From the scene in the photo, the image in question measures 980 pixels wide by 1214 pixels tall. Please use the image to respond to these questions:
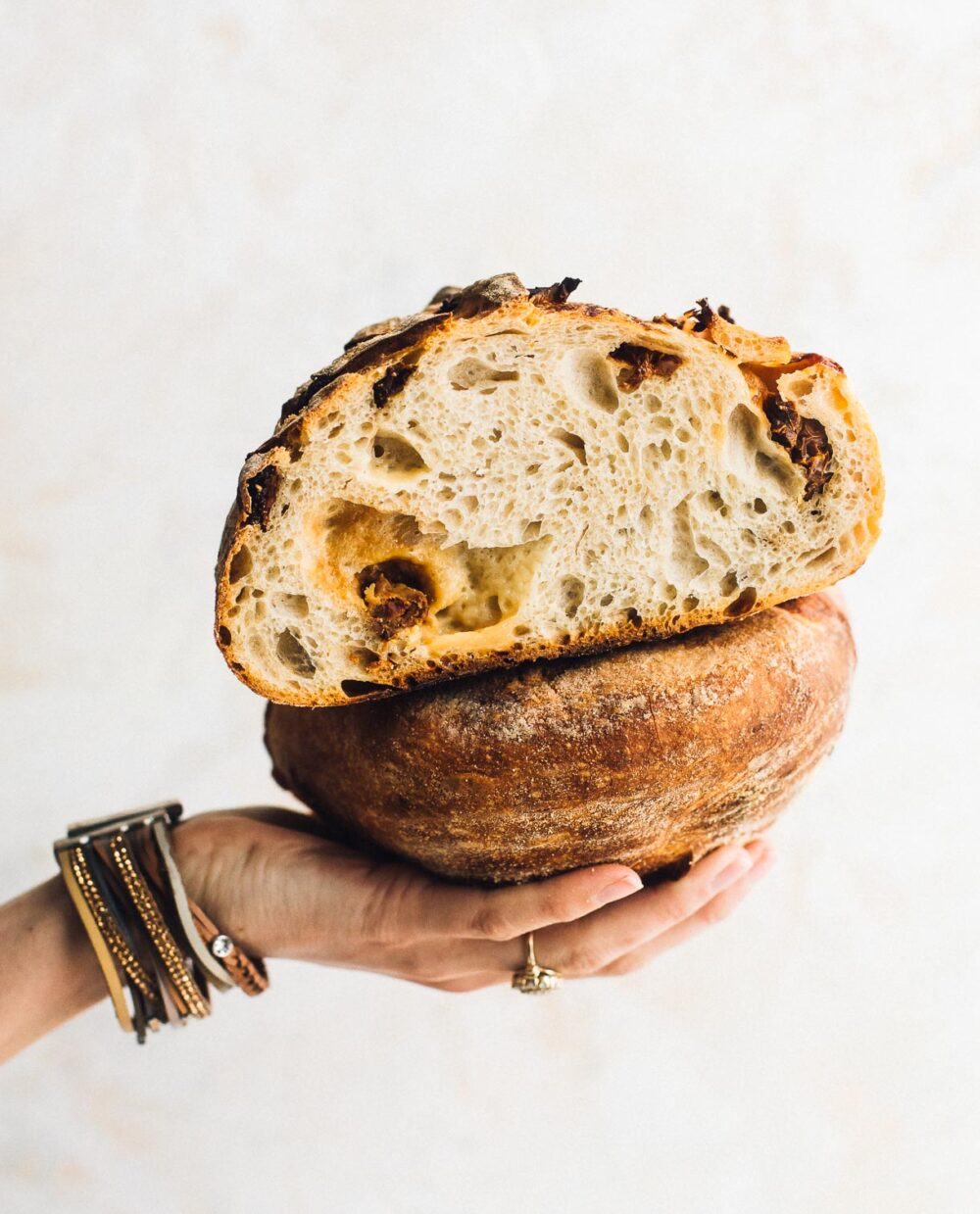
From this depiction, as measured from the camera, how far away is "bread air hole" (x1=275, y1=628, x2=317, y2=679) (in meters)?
1.63

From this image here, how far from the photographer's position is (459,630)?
1663 mm

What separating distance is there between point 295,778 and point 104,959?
0.47 meters

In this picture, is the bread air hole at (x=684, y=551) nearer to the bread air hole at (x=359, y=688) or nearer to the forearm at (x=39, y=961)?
the bread air hole at (x=359, y=688)

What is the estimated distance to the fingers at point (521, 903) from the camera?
1728 mm

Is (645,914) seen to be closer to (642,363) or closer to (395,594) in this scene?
(395,594)

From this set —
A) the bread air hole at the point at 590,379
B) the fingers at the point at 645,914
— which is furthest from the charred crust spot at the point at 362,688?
the fingers at the point at 645,914

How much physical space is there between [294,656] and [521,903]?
0.50m

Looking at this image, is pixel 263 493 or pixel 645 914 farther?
pixel 645 914

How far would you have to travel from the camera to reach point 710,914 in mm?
2105

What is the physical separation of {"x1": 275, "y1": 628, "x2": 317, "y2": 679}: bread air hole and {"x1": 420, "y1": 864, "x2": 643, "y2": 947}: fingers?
0.45m

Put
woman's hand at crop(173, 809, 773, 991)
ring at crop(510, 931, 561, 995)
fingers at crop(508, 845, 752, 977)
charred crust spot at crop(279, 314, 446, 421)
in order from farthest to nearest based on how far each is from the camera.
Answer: ring at crop(510, 931, 561, 995)
fingers at crop(508, 845, 752, 977)
woman's hand at crop(173, 809, 773, 991)
charred crust spot at crop(279, 314, 446, 421)

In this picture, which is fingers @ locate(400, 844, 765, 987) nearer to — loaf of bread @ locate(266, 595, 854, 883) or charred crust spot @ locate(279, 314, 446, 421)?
loaf of bread @ locate(266, 595, 854, 883)

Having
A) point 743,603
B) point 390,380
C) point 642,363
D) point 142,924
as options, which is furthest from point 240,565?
point 142,924

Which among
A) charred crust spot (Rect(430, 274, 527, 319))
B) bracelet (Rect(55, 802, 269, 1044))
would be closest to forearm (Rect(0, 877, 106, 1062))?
bracelet (Rect(55, 802, 269, 1044))
